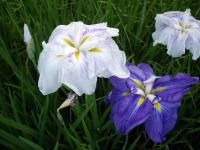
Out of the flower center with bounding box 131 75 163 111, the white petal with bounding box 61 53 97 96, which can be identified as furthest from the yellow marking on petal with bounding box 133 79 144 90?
the white petal with bounding box 61 53 97 96

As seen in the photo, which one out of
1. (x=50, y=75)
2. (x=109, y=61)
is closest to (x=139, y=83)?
(x=109, y=61)

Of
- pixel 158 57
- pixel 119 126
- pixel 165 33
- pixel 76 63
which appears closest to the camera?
pixel 76 63

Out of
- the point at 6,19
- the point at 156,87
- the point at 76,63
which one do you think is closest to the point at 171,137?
the point at 156,87

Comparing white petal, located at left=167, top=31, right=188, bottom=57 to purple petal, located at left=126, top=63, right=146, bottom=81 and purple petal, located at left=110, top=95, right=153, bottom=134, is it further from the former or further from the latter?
purple petal, located at left=110, top=95, right=153, bottom=134

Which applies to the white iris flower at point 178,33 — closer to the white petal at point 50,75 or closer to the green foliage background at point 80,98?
the green foliage background at point 80,98

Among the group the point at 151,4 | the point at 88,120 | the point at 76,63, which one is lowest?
the point at 88,120

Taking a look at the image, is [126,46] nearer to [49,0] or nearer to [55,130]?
[49,0]

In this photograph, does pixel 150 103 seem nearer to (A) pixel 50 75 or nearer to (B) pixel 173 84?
(B) pixel 173 84
